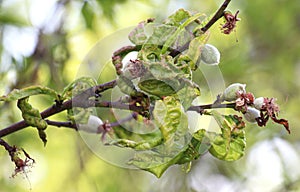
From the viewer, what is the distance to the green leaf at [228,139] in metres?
0.80

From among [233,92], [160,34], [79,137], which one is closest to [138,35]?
[160,34]

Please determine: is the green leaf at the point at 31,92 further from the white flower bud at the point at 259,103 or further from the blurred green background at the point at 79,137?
the blurred green background at the point at 79,137

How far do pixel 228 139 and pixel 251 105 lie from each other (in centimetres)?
6

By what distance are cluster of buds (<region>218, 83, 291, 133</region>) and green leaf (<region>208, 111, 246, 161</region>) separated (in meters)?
0.02

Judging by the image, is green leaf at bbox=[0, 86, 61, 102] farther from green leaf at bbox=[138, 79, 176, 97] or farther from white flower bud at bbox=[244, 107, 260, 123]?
white flower bud at bbox=[244, 107, 260, 123]

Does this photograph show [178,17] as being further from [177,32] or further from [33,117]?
[33,117]

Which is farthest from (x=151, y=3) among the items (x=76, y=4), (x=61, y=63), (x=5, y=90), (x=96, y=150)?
(x=96, y=150)

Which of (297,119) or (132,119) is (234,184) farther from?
(132,119)

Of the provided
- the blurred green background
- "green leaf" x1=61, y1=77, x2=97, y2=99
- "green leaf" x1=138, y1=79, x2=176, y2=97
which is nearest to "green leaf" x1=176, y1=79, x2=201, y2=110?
"green leaf" x1=138, y1=79, x2=176, y2=97

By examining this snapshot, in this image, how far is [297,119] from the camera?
2.11 metres

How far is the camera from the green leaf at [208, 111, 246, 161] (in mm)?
802

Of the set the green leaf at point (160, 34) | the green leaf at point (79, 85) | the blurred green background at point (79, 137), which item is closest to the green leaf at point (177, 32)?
the green leaf at point (160, 34)

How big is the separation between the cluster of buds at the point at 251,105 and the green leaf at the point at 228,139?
0.07 feet

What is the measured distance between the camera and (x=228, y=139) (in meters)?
0.80
